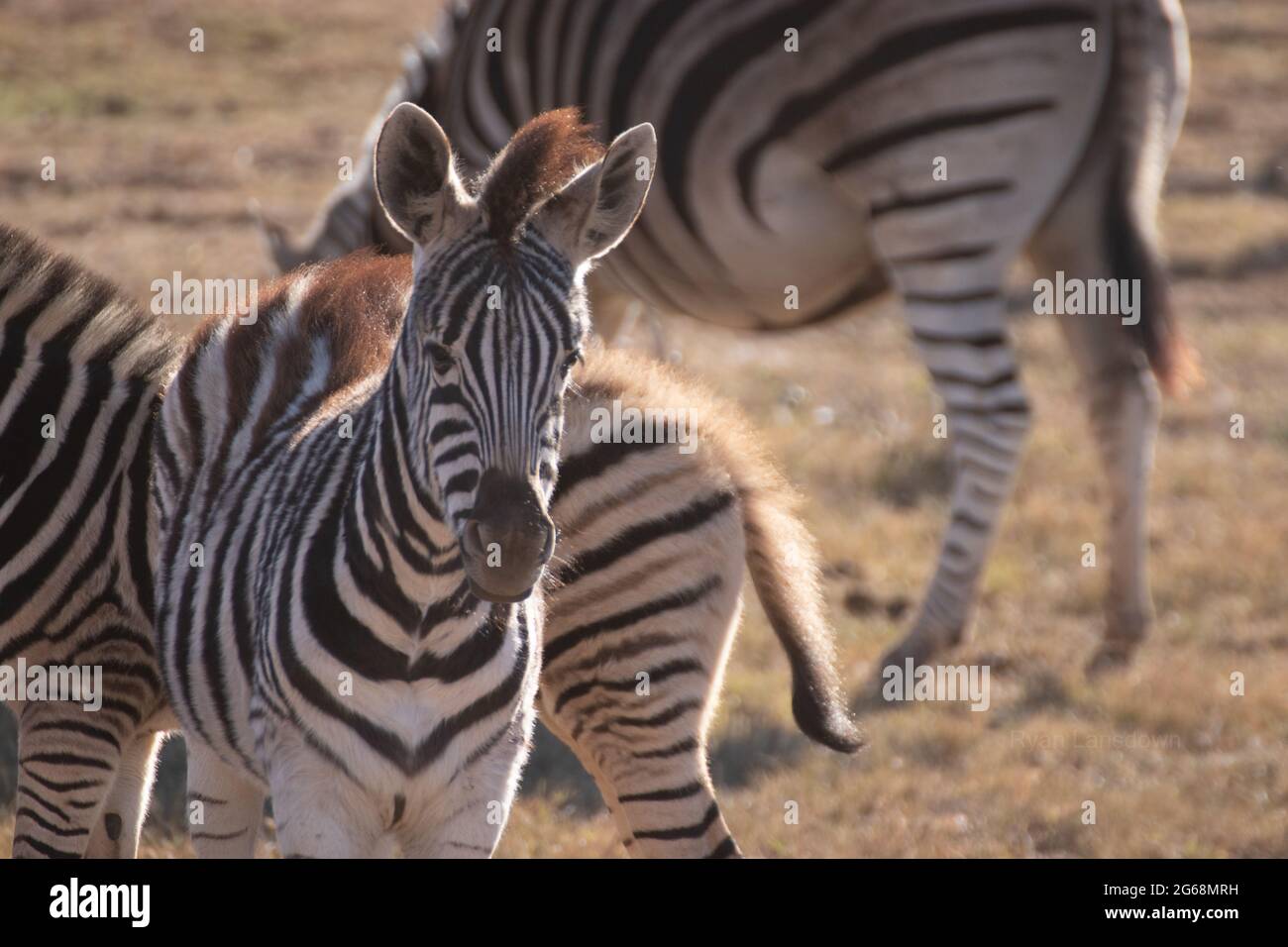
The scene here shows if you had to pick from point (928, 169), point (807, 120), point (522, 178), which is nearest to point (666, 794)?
point (522, 178)

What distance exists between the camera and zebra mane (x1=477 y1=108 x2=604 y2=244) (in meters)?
3.83

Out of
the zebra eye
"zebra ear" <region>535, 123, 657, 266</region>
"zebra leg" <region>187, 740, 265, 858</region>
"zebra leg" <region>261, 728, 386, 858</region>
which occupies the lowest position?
"zebra leg" <region>187, 740, 265, 858</region>

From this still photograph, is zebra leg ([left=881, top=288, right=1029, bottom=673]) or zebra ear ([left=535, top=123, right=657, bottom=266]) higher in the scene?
zebra ear ([left=535, top=123, right=657, bottom=266])

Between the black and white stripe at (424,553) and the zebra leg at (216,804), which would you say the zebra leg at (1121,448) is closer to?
the black and white stripe at (424,553)

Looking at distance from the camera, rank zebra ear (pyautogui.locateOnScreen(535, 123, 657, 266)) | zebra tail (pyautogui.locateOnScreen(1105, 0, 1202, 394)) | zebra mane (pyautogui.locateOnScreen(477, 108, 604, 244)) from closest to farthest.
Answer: zebra mane (pyautogui.locateOnScreen(477, 108, 604, 244))
zebra ear (pyautogui.locateOnScreen(535, 123, 657, 266))
zebra tail (pyautogui.locateOnScreen(1105, 0, 1202, 394))

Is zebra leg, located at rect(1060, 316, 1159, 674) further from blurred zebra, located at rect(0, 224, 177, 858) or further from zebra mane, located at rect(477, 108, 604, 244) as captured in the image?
zebra mane, located at rect(477, 108, 604, 244)

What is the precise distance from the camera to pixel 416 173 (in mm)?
3943

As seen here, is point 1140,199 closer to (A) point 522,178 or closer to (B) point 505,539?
(A) point 522,178

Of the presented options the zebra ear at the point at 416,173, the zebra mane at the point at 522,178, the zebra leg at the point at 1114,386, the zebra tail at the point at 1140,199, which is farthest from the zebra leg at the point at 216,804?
the zebra tail at the point at 1140,199

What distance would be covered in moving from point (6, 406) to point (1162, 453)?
8636 mm

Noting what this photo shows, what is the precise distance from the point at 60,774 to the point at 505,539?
83.8 inches

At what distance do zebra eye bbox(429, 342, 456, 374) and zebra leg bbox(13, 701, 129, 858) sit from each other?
1928 mm

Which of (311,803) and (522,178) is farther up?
(522,178)

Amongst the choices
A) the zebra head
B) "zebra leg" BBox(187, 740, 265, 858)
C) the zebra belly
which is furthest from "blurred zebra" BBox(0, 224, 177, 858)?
the zebra belly
